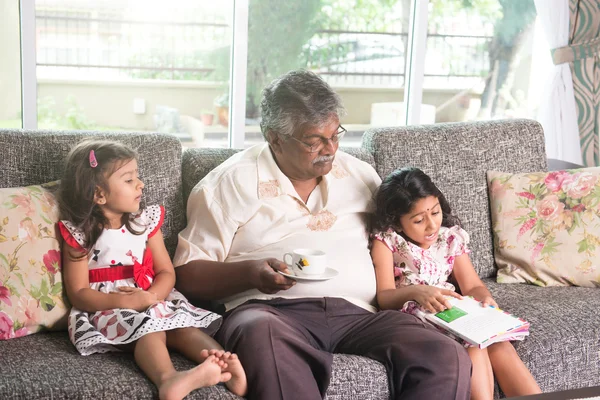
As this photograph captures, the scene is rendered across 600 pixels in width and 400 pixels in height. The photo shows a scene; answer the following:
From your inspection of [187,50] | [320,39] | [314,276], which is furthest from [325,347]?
[320,39]

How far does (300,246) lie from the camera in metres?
2.18

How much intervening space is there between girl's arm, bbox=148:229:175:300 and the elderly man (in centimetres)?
3

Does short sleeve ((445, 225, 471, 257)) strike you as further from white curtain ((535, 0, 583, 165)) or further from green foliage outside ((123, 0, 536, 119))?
green foliage outside ((123, 0, 536, 119))

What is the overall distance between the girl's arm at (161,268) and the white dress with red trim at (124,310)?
0.02m

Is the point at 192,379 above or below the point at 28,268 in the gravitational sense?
below

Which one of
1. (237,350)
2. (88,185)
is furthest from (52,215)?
(237,350)

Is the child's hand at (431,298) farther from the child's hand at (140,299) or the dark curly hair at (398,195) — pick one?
the child's hand at (140,299)

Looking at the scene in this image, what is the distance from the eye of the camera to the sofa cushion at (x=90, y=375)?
1.69 m

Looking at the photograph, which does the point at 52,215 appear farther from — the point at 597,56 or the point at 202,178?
the point at 597,56

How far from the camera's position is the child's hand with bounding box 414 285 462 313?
210cm

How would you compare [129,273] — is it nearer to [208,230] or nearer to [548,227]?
[208,230]

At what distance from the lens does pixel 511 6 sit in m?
4.63

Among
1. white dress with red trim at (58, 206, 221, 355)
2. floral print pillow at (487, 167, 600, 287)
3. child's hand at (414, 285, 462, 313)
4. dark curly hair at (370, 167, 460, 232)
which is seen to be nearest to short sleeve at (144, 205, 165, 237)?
white dress with red trim at (58, 206, 221, 355)

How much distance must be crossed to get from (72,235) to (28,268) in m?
0.14
